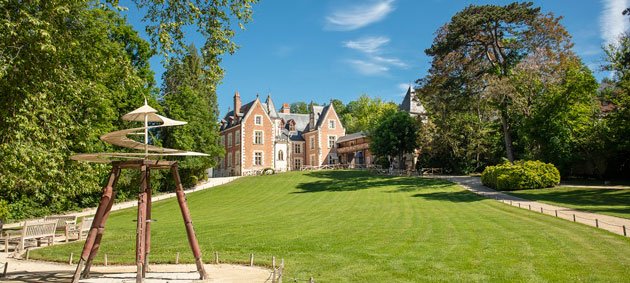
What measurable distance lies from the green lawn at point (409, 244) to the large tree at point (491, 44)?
53.7 ft

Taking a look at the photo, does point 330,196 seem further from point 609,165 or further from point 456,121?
point 609,165

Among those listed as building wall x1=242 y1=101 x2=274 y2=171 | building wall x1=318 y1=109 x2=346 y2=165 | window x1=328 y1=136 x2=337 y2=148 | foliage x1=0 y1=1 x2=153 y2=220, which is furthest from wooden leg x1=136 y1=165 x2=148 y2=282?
window x1=328 y1=136 x2=337 y2=148

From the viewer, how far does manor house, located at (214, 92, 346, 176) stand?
196ft

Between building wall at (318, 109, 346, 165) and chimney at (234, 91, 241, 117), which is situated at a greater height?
chimney at (234, 91, 241, 117)

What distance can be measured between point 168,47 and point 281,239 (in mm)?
7231

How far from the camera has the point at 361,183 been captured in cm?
4025

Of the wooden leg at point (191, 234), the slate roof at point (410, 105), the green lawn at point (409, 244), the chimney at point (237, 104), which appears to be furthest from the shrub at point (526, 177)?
the chimney at point (237, 104)

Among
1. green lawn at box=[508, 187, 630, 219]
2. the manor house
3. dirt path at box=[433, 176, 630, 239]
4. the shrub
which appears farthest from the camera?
A: the manor house

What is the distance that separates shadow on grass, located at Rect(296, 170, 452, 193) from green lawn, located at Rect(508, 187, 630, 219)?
7909 mm

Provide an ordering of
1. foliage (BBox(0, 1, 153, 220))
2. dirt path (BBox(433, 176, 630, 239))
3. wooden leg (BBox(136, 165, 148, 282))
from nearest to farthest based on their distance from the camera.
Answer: wooden leg (BBox(136, 165, 148, 282)) < foliage (BBox(0, 1, 153, 220)) < dirt path (BBox(433, 176, 630, 239))

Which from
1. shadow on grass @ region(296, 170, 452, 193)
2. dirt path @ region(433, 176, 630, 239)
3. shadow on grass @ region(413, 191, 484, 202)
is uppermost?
shadow on grass @ region(296, 170, 452, 193)

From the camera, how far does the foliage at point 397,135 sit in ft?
161

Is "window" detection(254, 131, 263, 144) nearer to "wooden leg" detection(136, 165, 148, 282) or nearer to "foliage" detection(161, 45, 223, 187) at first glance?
"foliage" detection(161, 45, 223, 187)

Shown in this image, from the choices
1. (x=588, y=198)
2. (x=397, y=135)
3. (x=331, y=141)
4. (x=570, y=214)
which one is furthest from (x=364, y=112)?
(x=570, y=214)
